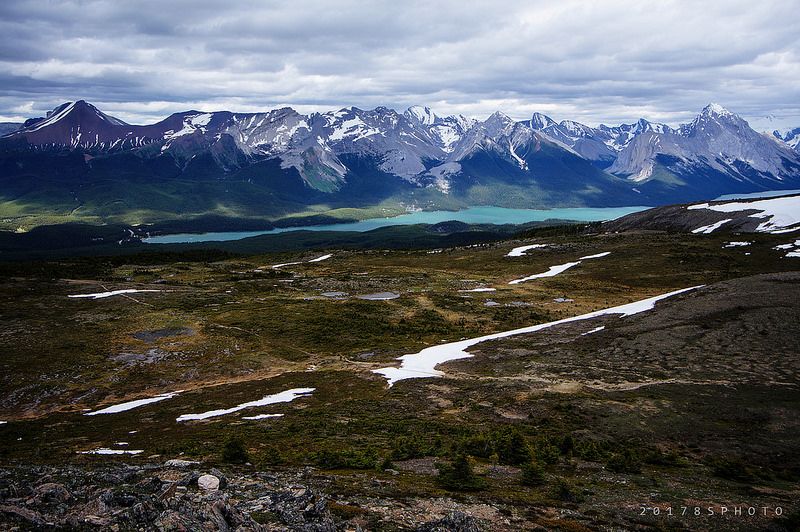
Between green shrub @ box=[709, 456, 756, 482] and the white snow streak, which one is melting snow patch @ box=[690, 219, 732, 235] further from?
green shrub @ box=[709, 456, 756, 482]

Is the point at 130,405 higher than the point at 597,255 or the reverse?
the reverse

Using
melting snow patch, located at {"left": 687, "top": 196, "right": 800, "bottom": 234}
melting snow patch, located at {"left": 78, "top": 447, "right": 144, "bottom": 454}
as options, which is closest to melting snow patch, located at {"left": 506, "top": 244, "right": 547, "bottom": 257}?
melting snow patch, located at {"left": 687, "top": 196, "right": 800, "bottom": 234}

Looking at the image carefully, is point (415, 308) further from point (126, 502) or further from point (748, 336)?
point (126, 502)

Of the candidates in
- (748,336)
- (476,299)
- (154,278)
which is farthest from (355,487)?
(154,278)

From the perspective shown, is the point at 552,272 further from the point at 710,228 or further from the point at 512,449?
the point at 512,449

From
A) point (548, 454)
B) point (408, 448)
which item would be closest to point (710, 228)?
point (548, 454)

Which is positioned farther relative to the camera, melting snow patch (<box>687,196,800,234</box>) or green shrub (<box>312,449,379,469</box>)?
melting snow patch (<box>687,196,800,234</box>)
